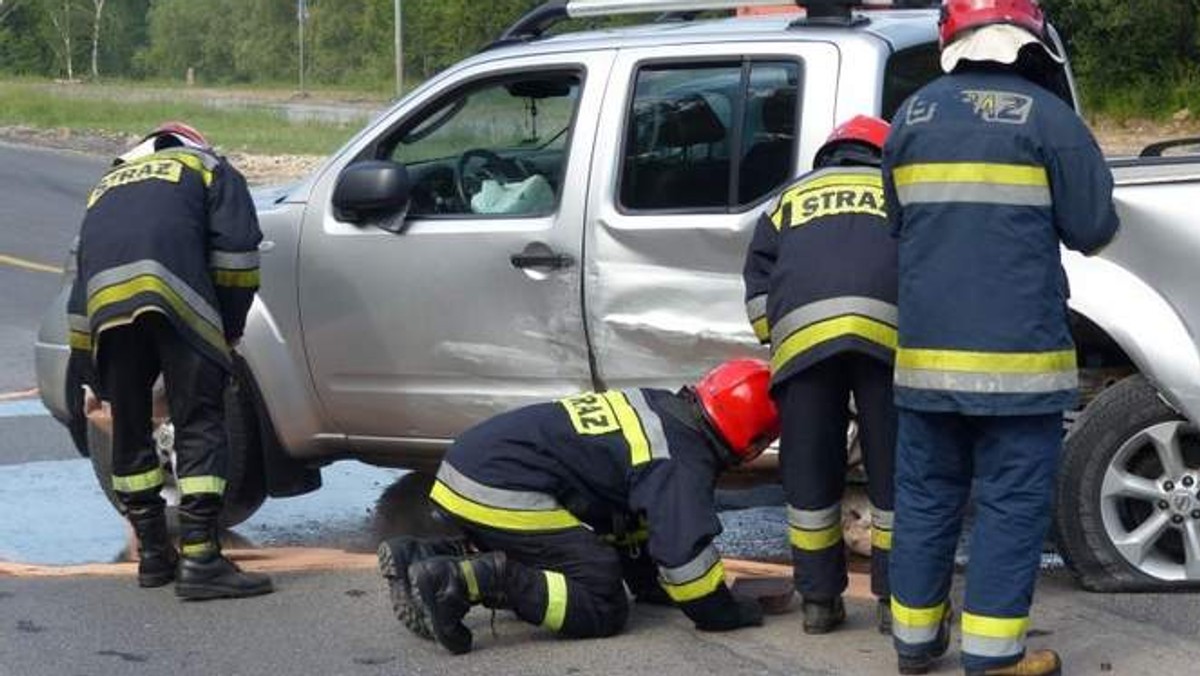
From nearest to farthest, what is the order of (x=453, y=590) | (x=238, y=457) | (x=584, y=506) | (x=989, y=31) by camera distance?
(x=989, y=31), (x=453, y=590), (x=584, y=506), (x=238, y=457)

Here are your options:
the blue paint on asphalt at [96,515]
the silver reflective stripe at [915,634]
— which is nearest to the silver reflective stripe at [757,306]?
the silver reflective stripe at [915,634]

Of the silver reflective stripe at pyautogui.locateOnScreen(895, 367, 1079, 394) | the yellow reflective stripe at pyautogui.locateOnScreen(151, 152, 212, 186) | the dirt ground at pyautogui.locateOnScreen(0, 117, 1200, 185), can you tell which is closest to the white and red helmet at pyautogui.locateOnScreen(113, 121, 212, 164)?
the yellow reflective stripe at pyautogui.locateOnScreen(151, 152, 212, 186)

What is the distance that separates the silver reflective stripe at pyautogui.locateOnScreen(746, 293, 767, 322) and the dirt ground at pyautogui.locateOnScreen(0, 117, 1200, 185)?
53.6 ft

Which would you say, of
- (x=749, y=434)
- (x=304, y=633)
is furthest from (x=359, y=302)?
(x=749, y=434)

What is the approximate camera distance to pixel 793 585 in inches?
241

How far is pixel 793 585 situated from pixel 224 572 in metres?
1.88

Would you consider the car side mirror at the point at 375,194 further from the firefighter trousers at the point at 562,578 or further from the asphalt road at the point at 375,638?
the firefighter trousers at the point at 562,578

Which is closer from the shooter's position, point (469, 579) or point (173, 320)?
point (469, 579)

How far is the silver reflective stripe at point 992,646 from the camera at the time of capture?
5.18m

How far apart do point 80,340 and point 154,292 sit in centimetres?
51

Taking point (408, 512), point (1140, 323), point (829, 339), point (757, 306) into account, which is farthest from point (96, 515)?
point (1140, 323)

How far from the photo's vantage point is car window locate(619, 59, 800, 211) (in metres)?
6.59

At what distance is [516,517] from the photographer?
5867mm

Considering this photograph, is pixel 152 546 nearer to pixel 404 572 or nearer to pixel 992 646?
pixel 404 572
